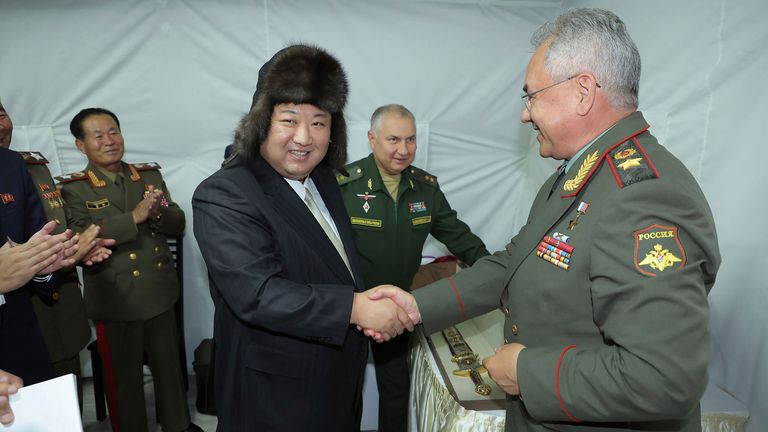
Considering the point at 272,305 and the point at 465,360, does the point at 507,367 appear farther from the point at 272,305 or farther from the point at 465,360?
the point at 465,360

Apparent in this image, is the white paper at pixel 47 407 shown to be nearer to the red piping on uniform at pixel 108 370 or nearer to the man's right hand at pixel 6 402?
the man's right hand at pixel 6 402

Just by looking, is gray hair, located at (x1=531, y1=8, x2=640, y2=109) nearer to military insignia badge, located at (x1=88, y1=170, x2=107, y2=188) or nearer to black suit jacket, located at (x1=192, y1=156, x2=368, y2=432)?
black suit jacket, located at (x1=192, y1=156, x2=368, y2=432)

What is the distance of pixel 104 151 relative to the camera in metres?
2.80

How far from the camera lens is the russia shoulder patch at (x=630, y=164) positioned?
1.05 metres

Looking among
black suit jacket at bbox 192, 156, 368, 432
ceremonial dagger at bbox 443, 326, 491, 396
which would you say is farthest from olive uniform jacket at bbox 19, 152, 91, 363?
ceremonial dagger at bbox 443, 326, 491, 396

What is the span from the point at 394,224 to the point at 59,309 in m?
2.01

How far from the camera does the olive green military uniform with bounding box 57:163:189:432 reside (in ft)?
8.95

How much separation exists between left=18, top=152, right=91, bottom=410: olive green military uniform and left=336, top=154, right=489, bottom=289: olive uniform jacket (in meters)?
1.61

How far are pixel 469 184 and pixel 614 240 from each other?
109 inches

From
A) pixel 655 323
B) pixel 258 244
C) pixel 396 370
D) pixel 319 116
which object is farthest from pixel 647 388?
pixel 396 370

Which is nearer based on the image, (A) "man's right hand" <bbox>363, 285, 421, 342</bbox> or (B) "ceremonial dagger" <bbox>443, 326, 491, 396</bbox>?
(A) "man's right hand" <bbox>363, 285, 421, 342</bbox>

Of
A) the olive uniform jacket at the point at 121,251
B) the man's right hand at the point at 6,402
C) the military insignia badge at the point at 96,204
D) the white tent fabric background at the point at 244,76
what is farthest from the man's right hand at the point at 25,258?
the white tent fabric background at the point at 244,76

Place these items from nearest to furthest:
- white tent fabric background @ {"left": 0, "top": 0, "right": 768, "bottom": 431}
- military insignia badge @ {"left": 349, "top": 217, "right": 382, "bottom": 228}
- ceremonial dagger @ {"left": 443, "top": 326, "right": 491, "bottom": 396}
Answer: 1. ceremonial dagger @ {"left": 443, "top": 326, "right": 491, "bottom": 396}
2. military insignia badge @ {"left": 349, "top": 217, "right": 382, "bottom": 228}
3. white tent fabric background @ {"left": 0, "top": 0, "right": 768, "bottom": 431}

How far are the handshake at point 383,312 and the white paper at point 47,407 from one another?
2.57 ft
